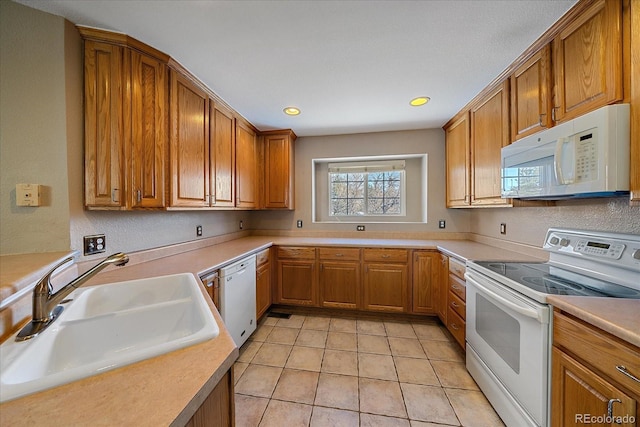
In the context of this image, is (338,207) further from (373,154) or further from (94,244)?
(94,244)

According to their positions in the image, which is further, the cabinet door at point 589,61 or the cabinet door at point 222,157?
the cabinet door at point 222,157

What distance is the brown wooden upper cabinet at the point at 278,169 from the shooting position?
3116 mm

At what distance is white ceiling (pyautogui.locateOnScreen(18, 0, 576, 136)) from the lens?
1.24 metres

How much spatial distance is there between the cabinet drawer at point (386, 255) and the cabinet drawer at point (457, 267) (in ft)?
1.54

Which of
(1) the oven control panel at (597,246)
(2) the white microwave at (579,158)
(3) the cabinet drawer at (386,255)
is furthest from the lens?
(3) the cabinet drawer at (386,255)

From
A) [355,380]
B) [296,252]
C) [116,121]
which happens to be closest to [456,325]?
[355,380]

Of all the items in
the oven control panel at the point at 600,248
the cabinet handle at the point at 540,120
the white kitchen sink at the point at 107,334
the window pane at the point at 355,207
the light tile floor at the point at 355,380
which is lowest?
the light tile floor at the point at 355,380

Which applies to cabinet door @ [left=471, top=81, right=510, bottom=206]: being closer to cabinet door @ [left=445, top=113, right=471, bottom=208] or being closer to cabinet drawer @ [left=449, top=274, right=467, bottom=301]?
cabinet door @ [left=445, top=113, right=471, bottom=208]

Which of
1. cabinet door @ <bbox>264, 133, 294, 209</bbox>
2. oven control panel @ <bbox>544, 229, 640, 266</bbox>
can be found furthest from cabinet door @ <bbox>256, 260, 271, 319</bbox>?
oven control panel @ <bbox>544, 229, 640, 266</bbox>

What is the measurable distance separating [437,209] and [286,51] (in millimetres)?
2485

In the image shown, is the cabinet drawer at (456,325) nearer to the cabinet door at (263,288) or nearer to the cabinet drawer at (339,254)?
the cabinet drawer at (339,254)

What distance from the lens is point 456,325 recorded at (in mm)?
2051

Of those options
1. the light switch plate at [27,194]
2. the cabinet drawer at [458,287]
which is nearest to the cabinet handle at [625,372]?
the cabinet drawer at [458,287]

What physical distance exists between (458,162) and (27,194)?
338 cm
